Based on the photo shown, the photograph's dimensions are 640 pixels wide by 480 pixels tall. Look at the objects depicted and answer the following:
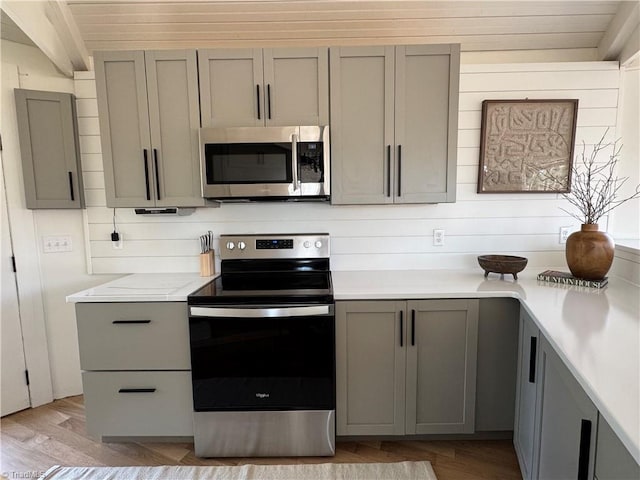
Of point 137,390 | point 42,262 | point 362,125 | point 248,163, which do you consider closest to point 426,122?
point 362,125

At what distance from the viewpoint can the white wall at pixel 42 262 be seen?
2.09 metres

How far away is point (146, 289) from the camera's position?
6.08ft

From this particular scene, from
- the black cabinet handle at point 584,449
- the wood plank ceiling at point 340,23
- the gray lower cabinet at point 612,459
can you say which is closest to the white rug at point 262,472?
the black cabinet handle at point 584,449

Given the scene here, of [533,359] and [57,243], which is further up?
[57,243]

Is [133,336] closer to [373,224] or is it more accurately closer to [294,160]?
[294,160]

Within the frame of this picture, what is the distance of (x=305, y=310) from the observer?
1.67 metres

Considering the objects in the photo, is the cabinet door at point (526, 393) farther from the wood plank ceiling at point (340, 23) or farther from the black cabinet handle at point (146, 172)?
the black cabinet handle at point (146, 172)

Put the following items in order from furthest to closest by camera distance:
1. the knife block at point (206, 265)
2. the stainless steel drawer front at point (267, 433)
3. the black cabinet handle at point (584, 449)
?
the knife block at point (206, 265)
the stainless steel drawer front at point (267, 433)
the black cabinet handle at point (584, 449)

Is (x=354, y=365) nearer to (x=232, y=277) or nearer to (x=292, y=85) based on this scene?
(x=232, y=277)

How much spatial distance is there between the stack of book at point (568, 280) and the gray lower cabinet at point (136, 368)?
6.51ft

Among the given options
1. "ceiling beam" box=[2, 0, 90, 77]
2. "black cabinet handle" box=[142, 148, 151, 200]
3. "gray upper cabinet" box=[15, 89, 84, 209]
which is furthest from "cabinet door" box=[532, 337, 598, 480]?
"ceiling beam" box=[2, 0, 90, 77]

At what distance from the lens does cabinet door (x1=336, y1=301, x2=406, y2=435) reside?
1741 millimetres

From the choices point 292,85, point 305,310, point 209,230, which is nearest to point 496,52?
point 292,85

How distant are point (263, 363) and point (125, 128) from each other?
154 cm
